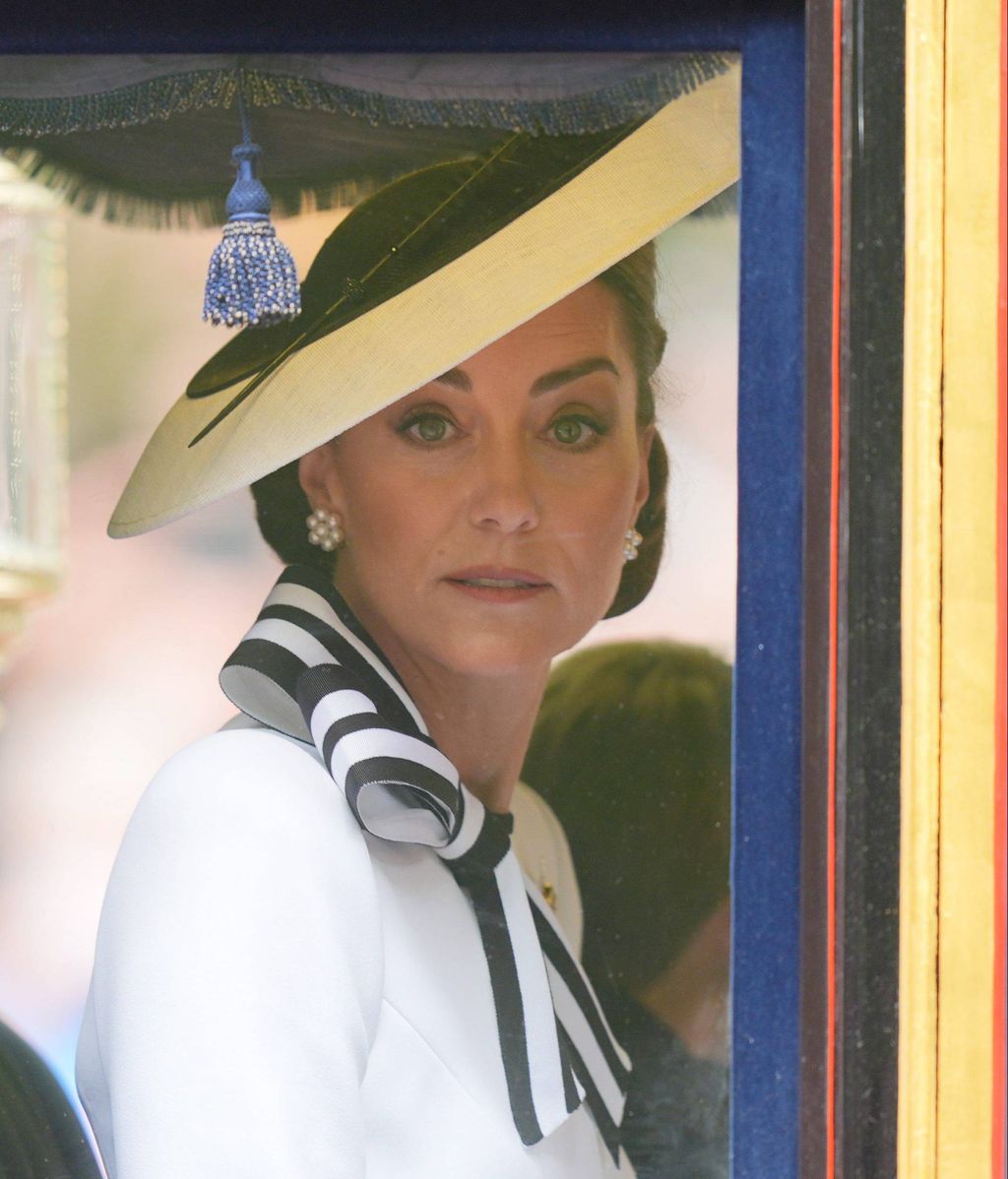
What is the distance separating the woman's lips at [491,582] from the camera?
1367mm

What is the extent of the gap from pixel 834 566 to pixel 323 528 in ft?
1.54

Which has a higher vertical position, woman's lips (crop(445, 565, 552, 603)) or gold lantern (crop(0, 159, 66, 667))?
gold lantern (crop(0, 159, 66, 667))

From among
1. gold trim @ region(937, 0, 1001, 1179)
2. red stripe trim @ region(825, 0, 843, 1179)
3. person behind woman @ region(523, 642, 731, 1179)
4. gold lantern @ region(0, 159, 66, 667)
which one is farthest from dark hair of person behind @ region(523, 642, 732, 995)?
gold lantern @ region(0, 159, 66, 667)

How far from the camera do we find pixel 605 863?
4.49 ft

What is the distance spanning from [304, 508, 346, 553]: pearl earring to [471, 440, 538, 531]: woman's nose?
0.43ft

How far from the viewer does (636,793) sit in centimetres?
137

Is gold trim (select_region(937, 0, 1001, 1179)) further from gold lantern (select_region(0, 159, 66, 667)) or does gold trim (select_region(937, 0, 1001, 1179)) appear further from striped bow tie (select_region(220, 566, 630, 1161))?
gold lantern (select_region(0, 159, 66, 667))

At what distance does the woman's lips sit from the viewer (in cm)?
137

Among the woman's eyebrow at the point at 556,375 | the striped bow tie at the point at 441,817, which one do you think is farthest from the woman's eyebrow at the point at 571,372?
the striped bow tie at the point at 441,817

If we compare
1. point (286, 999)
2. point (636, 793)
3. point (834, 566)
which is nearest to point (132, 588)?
point (286, 999)

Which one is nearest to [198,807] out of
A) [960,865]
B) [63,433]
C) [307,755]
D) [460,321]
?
[307,755]

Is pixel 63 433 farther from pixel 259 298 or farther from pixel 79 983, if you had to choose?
pixel 79 983

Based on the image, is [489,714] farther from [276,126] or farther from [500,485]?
[276,126]

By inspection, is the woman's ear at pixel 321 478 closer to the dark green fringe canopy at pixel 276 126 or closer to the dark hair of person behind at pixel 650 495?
the dark hair of person behind at pixel 650 495
